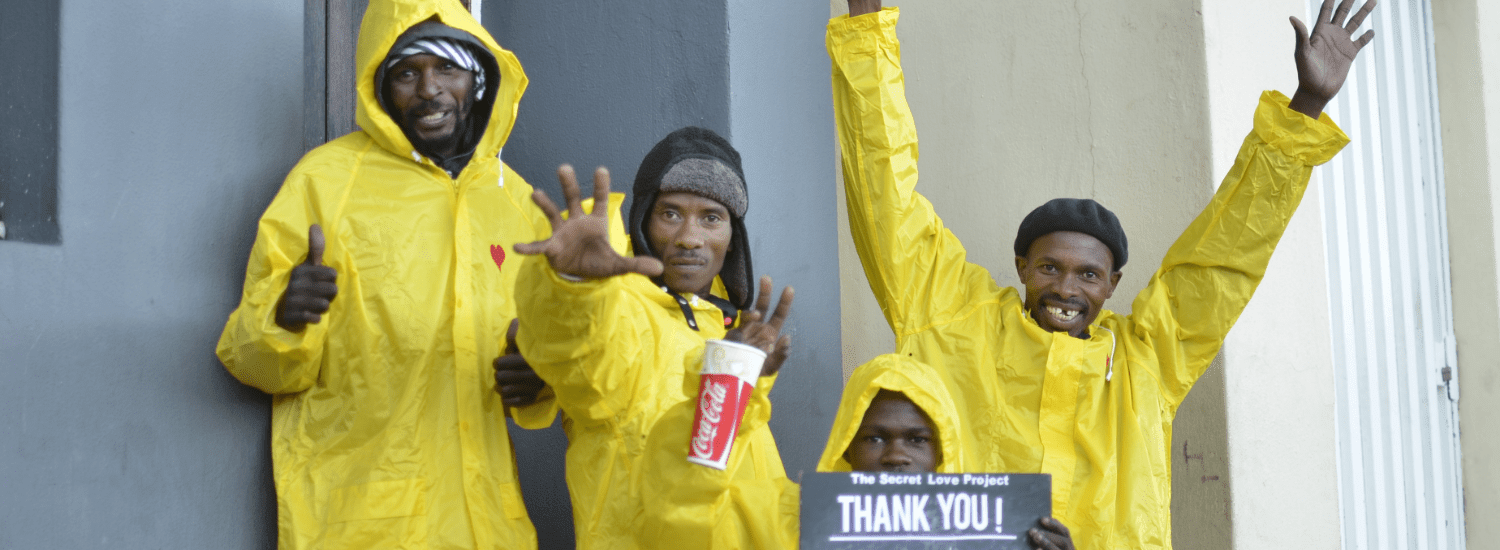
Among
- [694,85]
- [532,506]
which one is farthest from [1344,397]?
[532,506]

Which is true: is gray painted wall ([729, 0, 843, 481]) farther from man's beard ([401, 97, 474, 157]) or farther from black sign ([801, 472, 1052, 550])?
black sign ([801, 472, 1052, 550])

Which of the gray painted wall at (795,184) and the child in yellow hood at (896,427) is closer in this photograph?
the child in yellow hood at (896,427)

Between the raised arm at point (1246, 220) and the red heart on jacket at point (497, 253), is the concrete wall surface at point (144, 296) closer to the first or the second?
the red heart on jacket at point (497, 253)

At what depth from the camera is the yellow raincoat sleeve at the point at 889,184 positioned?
2.96 meters

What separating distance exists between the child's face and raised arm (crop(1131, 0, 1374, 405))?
31.6 inches

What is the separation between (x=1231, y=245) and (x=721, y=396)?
159cm

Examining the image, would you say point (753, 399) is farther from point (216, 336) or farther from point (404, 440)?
point (216, 336)

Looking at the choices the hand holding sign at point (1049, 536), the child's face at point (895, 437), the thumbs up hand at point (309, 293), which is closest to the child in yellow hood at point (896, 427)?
the child's face at point (895, 437)

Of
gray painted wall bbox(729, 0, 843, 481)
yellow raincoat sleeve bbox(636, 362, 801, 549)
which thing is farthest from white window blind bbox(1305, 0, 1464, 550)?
yellow raincoat sleeve bbox(636, 362, 801, 549)

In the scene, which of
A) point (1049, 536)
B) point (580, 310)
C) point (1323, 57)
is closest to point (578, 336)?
point (580, 310)

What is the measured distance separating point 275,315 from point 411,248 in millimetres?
323

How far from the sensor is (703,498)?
196 centimetres

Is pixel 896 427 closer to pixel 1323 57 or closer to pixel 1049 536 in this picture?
pixel 1049 536

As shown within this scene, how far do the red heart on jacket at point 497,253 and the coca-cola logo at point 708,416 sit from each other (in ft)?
2.98
